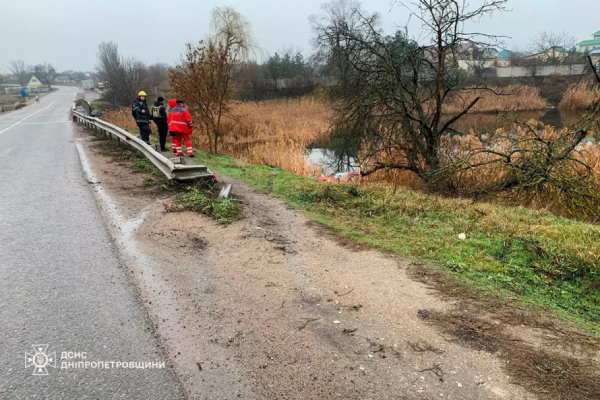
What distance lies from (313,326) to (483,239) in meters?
2.97

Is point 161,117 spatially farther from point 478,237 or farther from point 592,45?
point 592,45

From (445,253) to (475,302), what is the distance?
1112mm

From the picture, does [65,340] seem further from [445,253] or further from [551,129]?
[551,129]

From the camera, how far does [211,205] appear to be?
587 centimetres

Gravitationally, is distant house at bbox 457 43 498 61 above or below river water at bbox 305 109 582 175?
above

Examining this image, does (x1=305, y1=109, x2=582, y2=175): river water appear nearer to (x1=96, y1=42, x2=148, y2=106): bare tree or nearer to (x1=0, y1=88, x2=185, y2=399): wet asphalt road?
(x1=0, y1=88, x2=185, y2=399): wet asphalt road

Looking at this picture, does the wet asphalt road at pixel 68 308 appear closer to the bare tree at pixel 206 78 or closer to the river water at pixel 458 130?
the river water at pixel 458 130


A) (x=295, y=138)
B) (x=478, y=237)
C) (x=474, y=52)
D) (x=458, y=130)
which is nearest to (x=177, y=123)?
(x=474, y=52)

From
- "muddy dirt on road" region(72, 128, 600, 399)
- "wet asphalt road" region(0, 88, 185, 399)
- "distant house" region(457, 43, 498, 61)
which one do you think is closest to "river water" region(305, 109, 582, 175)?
"distant house" region(457, 43, 498, 61)

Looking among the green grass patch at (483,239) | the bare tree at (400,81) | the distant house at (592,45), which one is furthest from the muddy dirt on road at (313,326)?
the distant house at (592,45)

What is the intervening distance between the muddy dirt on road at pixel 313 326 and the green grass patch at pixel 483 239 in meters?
0.56

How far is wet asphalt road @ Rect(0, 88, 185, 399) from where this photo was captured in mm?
2428

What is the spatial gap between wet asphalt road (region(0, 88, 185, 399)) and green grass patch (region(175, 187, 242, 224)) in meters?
1.24

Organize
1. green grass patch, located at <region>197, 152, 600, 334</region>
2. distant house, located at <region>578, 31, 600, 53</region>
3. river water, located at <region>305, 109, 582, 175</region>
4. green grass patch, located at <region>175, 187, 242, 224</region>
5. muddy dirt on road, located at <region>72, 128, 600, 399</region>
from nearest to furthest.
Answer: muddy dirt on road, located at <region>72, 128, 600, 399</region> → green grass patch, located at <region>197, 152, 600, 334</region> → green grass patch, located at <region>175, 187, 242, 224</region> → river water, located at <region>305, 109, 582, 175</region> → distant house, located at <region>578, 31, 600, 53</region>
